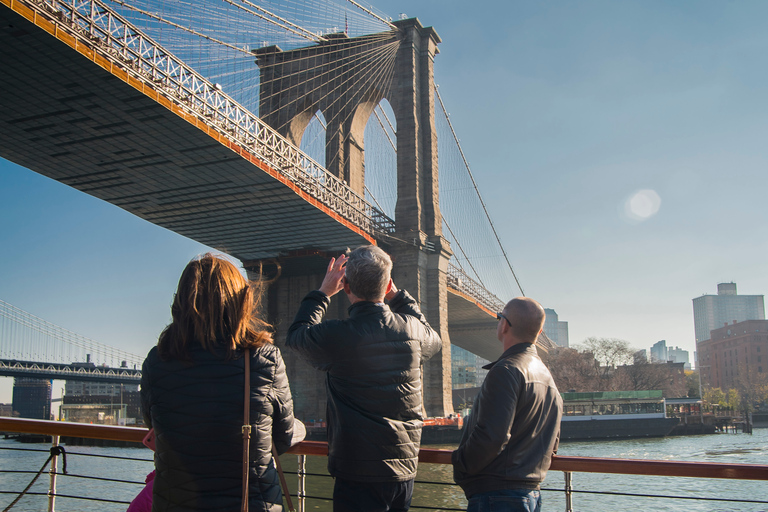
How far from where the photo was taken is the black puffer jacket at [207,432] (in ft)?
6.48

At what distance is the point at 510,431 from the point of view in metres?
2.30

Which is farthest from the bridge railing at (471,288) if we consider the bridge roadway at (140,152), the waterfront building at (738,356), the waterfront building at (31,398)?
the waterfront building at (31,398)

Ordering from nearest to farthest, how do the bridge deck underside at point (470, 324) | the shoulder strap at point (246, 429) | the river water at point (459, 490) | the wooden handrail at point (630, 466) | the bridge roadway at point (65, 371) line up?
the shoulder strap at point (246, 429)
the wooden handrail at point (630, 466)
the river water at point (459, 490)
the bridge deck underside at point (470, 324)
the bridge roadway at point (65, 371)

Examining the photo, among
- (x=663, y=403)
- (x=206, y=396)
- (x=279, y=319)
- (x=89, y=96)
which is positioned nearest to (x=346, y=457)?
(x=206, y=396)

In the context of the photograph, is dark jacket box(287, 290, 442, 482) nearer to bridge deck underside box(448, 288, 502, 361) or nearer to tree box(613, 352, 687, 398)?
bridge deck underside box(448, 288, 502, 361)

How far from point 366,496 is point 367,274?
0.77 m

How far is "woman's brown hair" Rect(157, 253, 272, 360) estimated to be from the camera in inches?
79.0

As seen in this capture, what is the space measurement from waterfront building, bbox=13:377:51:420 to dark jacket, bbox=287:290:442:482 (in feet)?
266

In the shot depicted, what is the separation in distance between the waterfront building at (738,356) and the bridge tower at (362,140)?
60570 mm

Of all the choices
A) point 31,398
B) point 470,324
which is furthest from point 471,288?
point 31,398

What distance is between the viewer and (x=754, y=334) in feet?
271

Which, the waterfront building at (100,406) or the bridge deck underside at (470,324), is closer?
the bridge deck underside at (470,324)

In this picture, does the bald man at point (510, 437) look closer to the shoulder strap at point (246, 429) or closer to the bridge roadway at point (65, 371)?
the shoulder strap at point (246, 429)

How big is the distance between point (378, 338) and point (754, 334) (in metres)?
93.7
